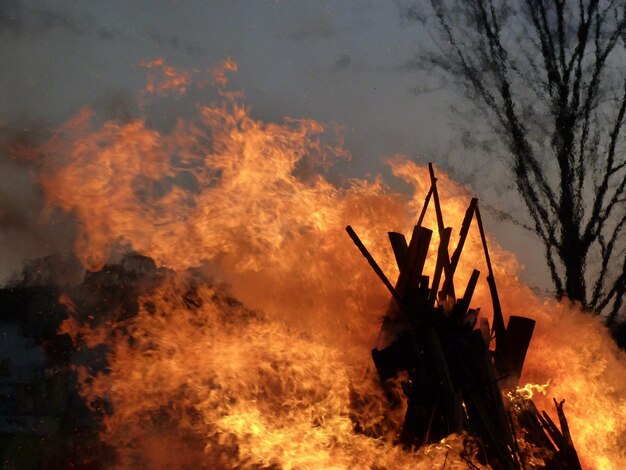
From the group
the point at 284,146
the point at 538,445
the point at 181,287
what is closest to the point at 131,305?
the point at 181,287

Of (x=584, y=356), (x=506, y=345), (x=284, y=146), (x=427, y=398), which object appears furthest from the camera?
(x=284, y=146)

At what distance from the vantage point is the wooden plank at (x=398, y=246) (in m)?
7.25

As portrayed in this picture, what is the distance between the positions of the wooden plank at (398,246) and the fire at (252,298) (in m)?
0.53

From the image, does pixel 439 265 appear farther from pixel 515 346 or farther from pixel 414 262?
pixel 515 346

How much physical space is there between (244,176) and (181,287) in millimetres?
1734

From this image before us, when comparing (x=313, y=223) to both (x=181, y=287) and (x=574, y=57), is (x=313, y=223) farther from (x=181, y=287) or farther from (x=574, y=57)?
(x=574, y=57)

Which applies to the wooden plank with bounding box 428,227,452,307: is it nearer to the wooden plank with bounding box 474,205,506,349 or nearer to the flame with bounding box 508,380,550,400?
the wooden plank with bounding box 474,205,506,349

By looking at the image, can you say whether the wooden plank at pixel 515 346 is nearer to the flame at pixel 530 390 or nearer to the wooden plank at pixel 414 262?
the flame at pixel 530 390

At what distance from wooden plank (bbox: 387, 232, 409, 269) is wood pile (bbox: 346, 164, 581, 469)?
0.53 ft

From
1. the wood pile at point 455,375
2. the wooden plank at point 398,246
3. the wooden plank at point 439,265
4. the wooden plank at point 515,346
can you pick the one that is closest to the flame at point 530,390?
the wood pile at point 455,375

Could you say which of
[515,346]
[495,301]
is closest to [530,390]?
[515,346]

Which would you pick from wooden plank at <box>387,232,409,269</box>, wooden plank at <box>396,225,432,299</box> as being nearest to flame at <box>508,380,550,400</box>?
wooden plank at <box>396,225,432,299</box>

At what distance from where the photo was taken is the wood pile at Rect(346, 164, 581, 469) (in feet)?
19.9

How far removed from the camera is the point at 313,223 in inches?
320
